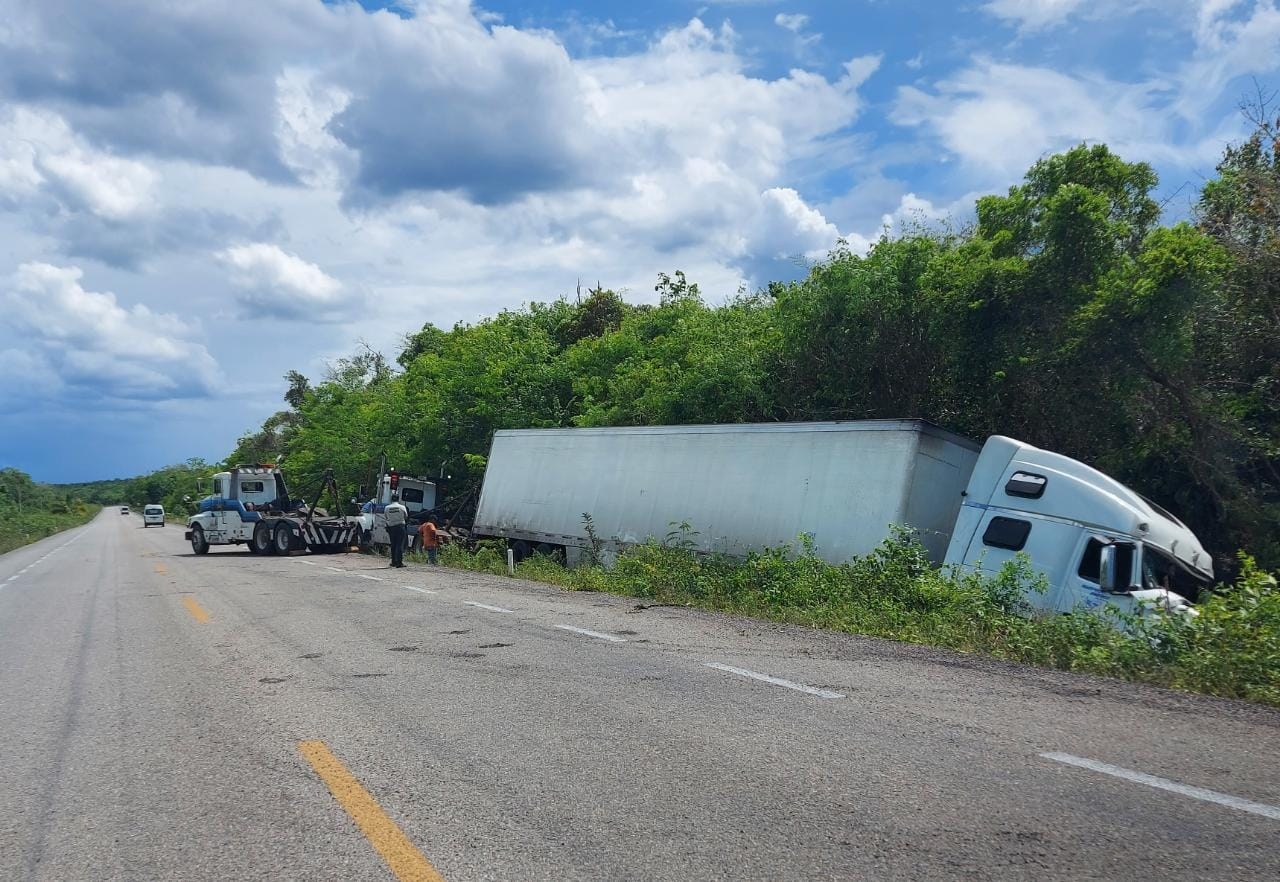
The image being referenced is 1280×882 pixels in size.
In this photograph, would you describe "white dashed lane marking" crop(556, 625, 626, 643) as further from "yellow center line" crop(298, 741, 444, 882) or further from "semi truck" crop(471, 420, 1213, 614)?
"semi truck" crop(471, 420, 1213, 614)

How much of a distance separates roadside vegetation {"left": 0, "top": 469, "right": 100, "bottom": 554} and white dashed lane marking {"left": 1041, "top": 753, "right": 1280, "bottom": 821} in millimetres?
72084

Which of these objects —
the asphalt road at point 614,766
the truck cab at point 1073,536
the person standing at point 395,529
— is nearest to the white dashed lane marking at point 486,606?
the asphalt road at point 614,766

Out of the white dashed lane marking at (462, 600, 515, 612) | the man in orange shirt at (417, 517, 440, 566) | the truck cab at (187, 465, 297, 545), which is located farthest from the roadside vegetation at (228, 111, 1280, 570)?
the truck cab at (187, 465, 297, 545)

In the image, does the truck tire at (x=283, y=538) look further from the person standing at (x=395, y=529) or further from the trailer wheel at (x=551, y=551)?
the trailer wheel at (x=551, y=551)

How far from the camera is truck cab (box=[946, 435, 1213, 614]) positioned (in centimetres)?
1144

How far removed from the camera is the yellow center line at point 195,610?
13.3 meters

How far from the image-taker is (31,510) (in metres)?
129

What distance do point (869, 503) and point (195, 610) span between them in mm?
10296

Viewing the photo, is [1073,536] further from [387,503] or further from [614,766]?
[387,503]

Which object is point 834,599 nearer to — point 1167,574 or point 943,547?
point 943,547

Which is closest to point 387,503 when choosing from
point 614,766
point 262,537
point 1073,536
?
point 262,537

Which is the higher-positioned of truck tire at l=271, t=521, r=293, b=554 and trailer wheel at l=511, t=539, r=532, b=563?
trailer wheel at l=511, t=539, r=532, b=563

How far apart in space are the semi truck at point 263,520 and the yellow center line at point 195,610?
560 inches

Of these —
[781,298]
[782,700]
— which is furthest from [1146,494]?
[782,700]
